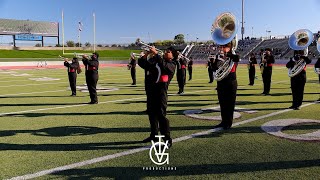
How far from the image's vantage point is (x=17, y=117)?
830cm

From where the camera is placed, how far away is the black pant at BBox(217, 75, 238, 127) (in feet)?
22.6

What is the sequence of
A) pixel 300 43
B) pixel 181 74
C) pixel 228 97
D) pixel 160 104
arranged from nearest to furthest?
1. pixel 160 104
2. pixel 228 97
3. pixel 300 43
4. pixel 181 74

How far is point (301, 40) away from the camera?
9.89 m

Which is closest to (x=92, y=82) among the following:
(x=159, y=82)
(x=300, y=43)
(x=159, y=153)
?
(x=159, y=82)

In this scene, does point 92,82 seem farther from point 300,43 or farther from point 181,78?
point 300,43

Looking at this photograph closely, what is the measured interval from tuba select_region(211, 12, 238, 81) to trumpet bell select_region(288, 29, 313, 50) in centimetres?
353

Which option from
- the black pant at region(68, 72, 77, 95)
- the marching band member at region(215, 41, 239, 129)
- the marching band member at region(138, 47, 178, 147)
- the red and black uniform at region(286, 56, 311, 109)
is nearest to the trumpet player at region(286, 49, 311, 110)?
the red and black uniform at region(286, 56, 311, 109)

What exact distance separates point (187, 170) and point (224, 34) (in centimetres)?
356

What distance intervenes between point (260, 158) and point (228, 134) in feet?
4.81

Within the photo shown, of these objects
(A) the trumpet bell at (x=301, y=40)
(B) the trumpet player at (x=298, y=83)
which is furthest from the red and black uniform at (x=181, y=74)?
(B) the trumpet player at (x=298, y=83)

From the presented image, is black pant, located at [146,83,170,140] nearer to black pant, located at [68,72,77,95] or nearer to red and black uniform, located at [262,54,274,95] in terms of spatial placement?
black pant, located at [68,72,77,95]

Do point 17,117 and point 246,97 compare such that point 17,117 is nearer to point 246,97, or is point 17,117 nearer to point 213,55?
point 213,55

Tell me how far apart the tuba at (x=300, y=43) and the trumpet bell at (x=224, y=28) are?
3.23 meters

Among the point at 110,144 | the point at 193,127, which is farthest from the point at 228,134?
the point at 110,144
